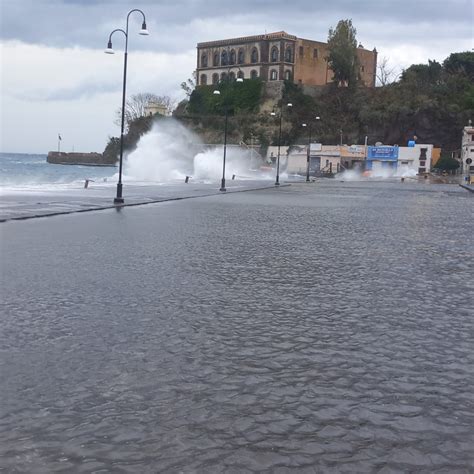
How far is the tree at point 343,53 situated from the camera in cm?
Answer: 11788

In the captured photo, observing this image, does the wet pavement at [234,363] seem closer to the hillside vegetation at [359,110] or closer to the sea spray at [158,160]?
the sea spray at [158,160]

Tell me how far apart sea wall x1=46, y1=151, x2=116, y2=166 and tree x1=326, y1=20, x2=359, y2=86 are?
77.2m

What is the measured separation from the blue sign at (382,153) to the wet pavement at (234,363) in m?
91.4

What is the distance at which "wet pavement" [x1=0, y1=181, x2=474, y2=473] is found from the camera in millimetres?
3682

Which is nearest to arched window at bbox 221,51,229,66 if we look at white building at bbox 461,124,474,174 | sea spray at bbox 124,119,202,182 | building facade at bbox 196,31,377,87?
building facade at bbox 196,31,377,87

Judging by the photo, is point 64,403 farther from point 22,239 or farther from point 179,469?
point 22,239

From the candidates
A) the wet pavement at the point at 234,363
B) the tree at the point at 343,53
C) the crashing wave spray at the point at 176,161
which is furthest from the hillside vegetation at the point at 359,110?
the wet pavement at the point at 234,363

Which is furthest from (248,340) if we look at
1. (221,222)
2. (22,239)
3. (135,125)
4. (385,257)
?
(135,125)

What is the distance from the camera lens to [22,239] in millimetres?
13945

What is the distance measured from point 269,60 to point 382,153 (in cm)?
3220

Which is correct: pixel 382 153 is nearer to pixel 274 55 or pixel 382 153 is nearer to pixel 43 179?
pixel 274 55

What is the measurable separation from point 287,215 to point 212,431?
1908 cm

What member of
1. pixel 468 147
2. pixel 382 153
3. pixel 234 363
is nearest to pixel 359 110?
pixel 382 153

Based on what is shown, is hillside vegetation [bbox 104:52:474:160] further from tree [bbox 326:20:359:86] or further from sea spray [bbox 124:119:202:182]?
sea spray [bbox 124:119:202:182]
